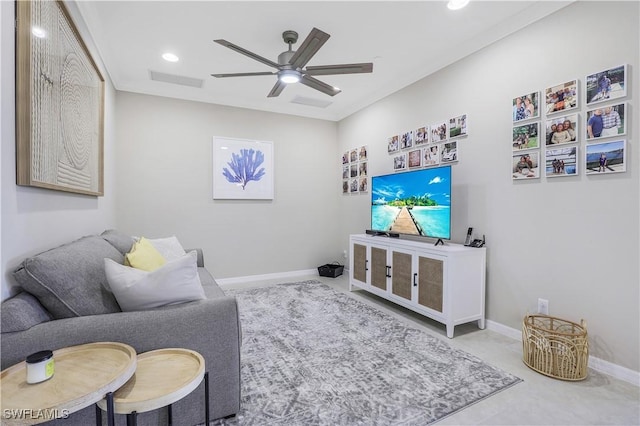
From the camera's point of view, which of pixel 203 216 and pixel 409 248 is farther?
pixel 203 216

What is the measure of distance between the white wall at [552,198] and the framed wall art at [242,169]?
2.46 metres

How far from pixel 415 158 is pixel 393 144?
1.55 feet

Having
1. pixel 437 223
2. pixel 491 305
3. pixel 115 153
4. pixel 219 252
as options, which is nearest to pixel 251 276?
pixel 219 252

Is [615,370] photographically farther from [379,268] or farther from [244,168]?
[244,168]

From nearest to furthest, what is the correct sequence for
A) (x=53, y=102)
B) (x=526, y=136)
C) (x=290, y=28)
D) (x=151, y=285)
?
(x=151, y=285) < (x=53, y=102) < (x=526, y=136) < (x=290, y=28)

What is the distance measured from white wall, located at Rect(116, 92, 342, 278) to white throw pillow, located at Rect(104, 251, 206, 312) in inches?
114

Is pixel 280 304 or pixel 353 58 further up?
pixel 353 58

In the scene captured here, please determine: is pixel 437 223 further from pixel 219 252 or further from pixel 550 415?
pixel 219 252

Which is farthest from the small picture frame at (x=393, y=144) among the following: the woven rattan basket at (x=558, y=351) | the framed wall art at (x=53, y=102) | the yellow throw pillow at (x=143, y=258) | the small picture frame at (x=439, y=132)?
the framed wall art at (x=53, y=102)

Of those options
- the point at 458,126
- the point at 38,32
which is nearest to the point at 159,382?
the point at 38,32

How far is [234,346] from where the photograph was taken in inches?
59.4

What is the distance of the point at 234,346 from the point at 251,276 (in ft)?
10.5

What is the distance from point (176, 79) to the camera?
Answer: 12.5 ft

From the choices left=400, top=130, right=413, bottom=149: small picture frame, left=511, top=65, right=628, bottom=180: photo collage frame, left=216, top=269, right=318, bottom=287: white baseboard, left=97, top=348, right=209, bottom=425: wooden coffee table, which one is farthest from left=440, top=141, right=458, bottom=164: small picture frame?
left=97, top=348, right=209, bottom=425: wooden coffee table
